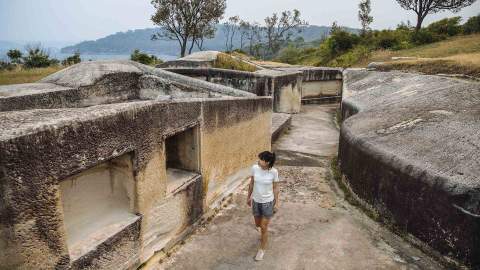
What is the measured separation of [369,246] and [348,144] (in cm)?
228

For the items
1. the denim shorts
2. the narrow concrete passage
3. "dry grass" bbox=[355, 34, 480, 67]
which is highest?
"dry grass" bbox=[355, 34, 480, 67]

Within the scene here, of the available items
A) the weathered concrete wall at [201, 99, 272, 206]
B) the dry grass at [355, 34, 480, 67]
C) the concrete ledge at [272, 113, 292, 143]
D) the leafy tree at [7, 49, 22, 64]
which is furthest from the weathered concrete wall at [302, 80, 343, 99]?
the leafy tree at [7, 49, 22, 64]

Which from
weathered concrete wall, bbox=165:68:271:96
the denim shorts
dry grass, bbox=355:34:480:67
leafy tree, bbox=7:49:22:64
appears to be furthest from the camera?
dry grass, bbox=355:34:480:67

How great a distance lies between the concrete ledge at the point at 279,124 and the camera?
34.6 feet

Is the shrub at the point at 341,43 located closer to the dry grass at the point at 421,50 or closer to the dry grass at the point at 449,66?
the dry grass at the point at 421,50

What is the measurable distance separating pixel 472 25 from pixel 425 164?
26763 mm

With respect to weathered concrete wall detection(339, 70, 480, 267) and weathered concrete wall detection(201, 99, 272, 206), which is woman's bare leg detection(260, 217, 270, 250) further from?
weathered concrete wall detection(339, 70, 480, 267)

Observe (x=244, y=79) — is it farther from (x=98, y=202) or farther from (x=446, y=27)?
(x=446, y=27)

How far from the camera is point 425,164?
453 cm

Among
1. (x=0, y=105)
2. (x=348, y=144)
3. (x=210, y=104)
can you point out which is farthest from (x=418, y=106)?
(x=0, y=105)

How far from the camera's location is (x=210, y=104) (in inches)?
195

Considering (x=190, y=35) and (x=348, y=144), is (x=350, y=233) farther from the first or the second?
(x=190, y=35)

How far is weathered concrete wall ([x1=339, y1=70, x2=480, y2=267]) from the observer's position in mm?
3984

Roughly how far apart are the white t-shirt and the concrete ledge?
5937mm
